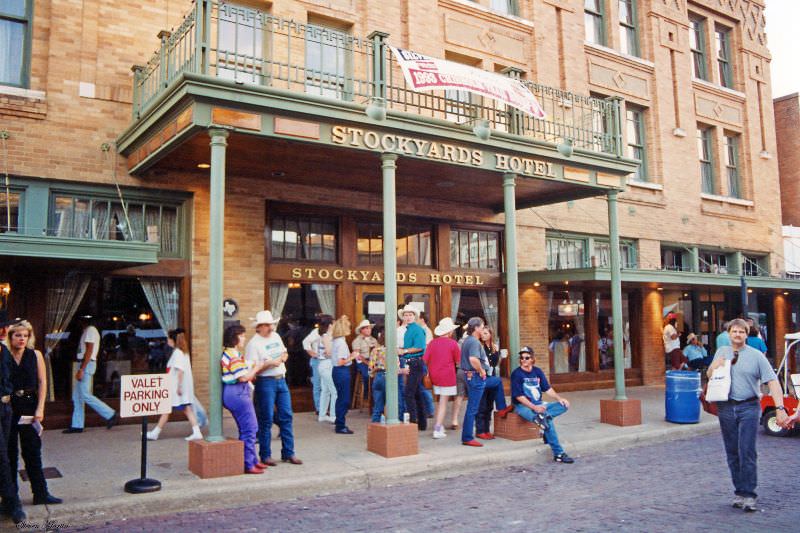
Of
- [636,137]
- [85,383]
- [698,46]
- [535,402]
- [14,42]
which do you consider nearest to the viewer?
[535,402]

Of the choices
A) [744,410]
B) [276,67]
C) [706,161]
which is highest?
[706,161]

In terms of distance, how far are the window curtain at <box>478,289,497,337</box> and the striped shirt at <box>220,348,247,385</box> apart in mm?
8052

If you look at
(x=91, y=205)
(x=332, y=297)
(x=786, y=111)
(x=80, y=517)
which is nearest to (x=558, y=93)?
(x=332, y=297)

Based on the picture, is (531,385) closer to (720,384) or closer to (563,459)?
(563,459)

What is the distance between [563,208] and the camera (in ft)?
51.9

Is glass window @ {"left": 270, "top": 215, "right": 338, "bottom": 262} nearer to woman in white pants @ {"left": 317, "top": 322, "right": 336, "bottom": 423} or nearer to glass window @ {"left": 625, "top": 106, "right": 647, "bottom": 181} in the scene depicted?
woman in white pants @ {"left": 317, "top": 322, "right": 336, "bottom": 423}

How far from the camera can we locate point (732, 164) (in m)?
20.6

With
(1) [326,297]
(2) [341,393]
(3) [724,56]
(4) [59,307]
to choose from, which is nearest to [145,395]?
(2) [341,393]

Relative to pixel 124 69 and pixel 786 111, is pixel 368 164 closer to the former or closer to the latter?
pixel 124 69

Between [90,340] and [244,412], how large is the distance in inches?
145

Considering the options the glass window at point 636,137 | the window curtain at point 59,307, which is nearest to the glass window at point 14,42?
the window curtain at point 59,307

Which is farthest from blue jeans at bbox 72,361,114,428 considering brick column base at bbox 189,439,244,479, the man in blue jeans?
the man in blue jeans

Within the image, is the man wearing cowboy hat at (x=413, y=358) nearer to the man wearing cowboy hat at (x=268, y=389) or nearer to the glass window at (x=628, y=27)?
the man wearing cowboy hat at (x=268, y=389)

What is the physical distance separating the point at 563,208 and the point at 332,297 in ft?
21.5
